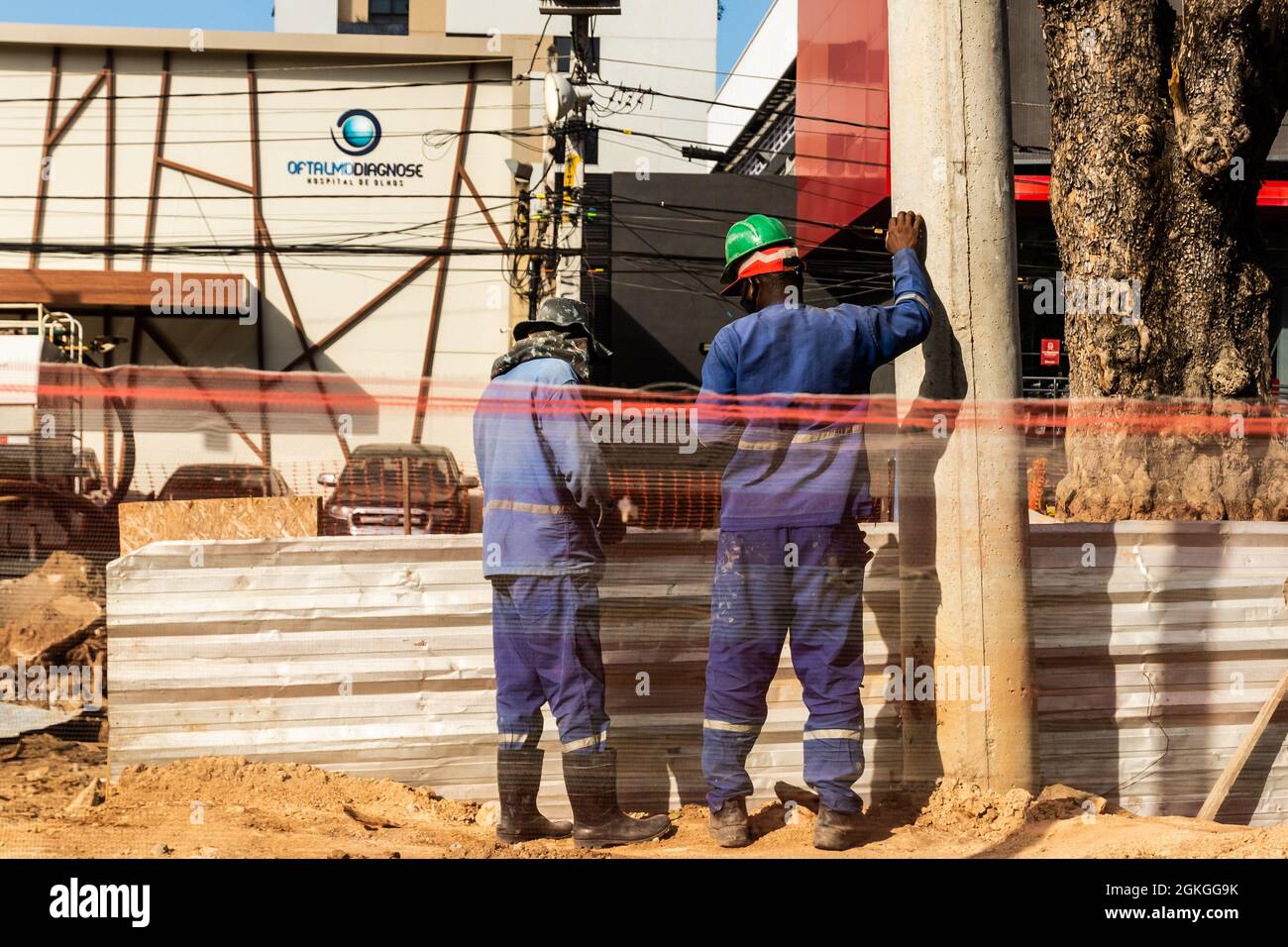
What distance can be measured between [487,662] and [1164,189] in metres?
4.18

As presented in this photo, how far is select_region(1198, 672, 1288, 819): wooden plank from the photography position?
4859mm

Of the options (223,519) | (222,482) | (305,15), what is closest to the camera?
(222,482)

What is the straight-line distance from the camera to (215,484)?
4613mm

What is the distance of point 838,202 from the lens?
2117cm

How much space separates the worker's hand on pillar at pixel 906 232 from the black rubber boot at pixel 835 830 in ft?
6.80

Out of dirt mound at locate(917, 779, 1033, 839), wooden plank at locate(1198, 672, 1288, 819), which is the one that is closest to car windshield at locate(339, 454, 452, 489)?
dirt mound at locate(917, 779, 1033, 839)

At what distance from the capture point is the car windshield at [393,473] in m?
4.66

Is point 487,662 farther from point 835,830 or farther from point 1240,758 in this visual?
point 1240,758

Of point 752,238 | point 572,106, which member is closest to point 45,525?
point 752,238

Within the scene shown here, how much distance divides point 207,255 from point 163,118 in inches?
115

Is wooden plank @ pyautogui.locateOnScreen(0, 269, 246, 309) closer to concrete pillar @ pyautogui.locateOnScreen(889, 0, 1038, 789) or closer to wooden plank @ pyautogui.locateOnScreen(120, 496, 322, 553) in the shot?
wooden plank @ pyautogui.locateOnScreen(120, 496, 322, 553)

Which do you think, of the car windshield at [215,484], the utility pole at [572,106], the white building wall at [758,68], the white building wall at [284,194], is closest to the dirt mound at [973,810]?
the car windshield at [215,484]

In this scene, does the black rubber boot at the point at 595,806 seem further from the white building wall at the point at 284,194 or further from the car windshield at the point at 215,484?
the white building wall at the point at 284,194
